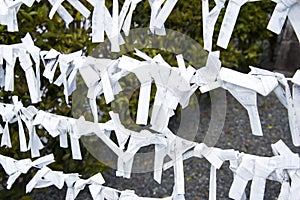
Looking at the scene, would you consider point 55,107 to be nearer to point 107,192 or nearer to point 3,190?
point 3,190

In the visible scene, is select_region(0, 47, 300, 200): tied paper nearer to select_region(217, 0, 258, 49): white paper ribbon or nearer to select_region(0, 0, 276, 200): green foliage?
select_region(217, 0, 258, 49): white paper ribbon

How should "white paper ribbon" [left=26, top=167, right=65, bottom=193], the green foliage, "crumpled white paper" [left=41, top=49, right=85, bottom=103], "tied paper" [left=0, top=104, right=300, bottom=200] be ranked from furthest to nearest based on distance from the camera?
1. the green foliage
2. "white paper ribbon" [left=26, top=167, right=65, bottom=193]
3. "crumpled white paper" [left=41, top=49, right=85, bottom=103]
4. "tied paper" [left=0, top=104, right=300, bottom=200]

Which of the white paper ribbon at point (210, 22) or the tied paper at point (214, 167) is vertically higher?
the white paper ribbon at point (210, 22)

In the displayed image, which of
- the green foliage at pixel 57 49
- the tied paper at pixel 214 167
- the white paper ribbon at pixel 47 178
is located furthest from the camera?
the green foliage at pixel 57 49

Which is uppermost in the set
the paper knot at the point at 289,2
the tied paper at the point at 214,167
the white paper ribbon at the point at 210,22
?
the paper knot at the point at 289,2

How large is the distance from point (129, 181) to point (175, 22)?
1221 millimetres

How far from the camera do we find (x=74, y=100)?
2350mm

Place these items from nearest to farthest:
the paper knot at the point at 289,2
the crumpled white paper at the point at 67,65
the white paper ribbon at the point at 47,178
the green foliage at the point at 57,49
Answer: the paper knot at the point at 289,2 → the crumpled white paper at the point at 67,65 → the white paper ribbon at the point at 47,178 → the green foliage at the point at 57,49

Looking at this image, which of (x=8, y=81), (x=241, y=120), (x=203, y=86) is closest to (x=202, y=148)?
(x=203, y=86)

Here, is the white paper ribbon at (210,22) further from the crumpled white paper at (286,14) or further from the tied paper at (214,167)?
the tied paper at (214,167)

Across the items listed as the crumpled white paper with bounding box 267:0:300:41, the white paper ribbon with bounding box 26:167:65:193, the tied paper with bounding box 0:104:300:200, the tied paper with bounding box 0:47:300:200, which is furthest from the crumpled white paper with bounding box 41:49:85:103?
the crumpled white paper with bounding box 267:0:300:41

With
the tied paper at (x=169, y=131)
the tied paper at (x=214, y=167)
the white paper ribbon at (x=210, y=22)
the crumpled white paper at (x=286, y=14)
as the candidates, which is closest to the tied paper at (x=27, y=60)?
the tied paper at (x=169, y=131)

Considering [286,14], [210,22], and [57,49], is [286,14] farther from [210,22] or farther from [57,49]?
[57,49]

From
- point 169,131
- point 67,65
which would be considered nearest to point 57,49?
point 67,65
